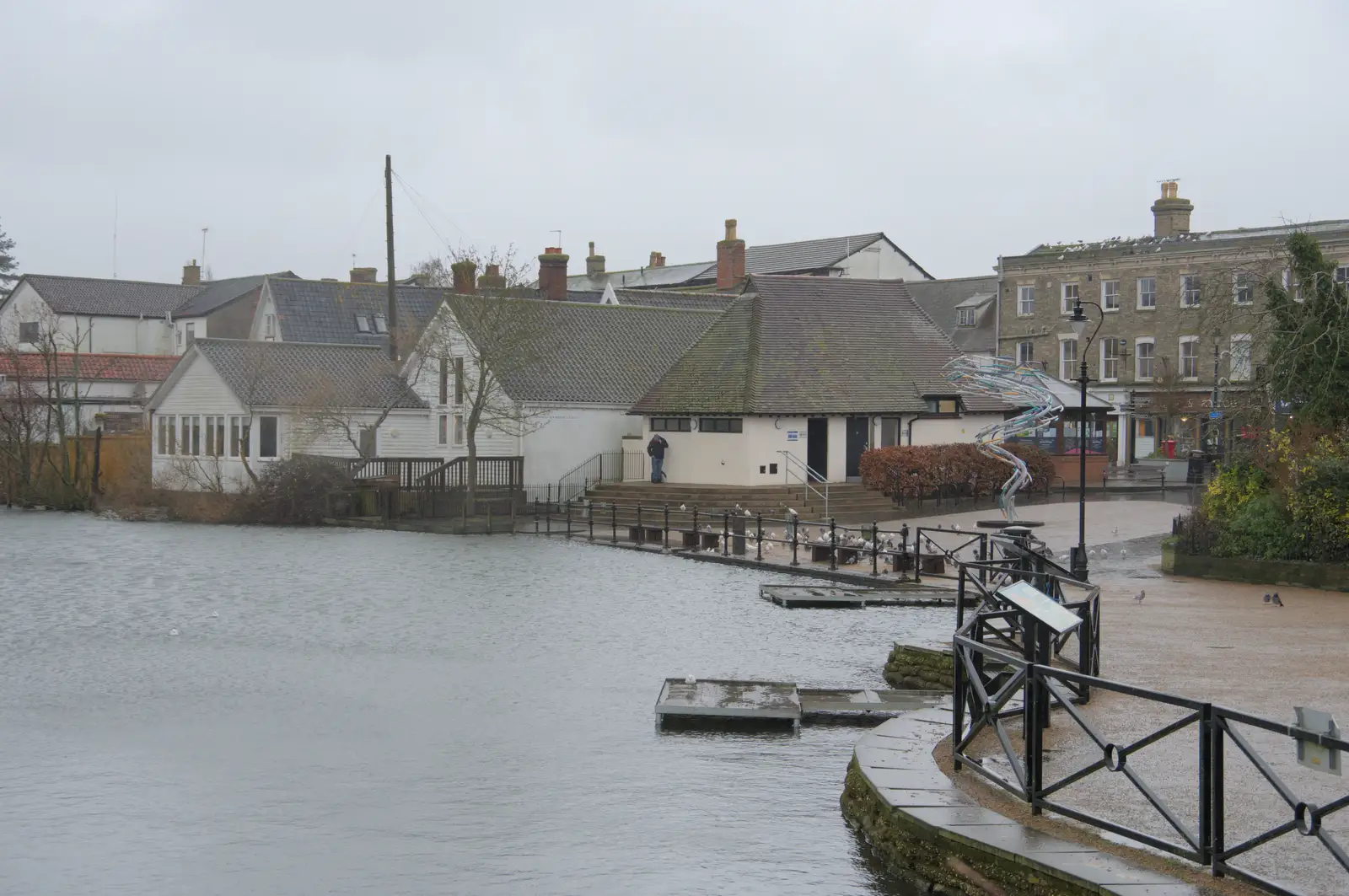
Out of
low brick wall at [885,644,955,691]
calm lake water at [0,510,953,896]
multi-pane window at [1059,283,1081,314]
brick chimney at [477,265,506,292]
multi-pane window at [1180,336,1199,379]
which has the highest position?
multi-pane window at [1059,283,1081,314]

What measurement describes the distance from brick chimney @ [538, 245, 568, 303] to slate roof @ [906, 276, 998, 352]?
18.6 metres

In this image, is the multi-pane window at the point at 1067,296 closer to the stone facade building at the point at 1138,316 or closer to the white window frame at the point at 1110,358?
the stone facade building at the point at 1138,316

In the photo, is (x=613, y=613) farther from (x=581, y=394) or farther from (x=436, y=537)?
(x=581, y=394)

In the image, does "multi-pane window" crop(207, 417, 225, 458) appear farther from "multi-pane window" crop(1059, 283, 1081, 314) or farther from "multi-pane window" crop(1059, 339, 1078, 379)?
"multi-pane window" crop(1059, 283, 1081, 314)

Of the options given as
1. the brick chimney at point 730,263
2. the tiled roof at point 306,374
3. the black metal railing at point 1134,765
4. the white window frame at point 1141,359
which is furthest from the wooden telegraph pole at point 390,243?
the black metal railing at point 1134,765

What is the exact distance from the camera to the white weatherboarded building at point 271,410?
50250mm

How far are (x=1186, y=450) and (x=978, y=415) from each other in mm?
13186

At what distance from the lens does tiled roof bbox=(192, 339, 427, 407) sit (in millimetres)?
50500

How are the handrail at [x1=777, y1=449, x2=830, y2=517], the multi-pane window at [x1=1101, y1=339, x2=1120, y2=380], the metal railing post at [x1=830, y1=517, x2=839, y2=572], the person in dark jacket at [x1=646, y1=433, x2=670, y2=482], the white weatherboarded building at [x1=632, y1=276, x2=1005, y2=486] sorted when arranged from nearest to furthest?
the metal railing post at [x1=830, y1=517, x2=839, y2=572]
the handrail at [x1=777, y1=449, x2=830, y2=517]
the white weatherboarded building at [x1=632, y1=276, x2=1005, y2=486]
the person in dark jacket at [x1=646, y1=433, x2=670, y2=482]
the multi-pane window at [x1=1101, y1=339, x2=1120, y2=380]

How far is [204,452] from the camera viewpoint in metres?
51.7

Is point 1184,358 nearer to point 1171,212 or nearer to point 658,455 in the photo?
point 1171,212

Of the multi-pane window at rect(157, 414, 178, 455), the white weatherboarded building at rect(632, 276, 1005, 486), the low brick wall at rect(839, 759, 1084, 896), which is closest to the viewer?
the low brick wall at rect(839, 759, 1084, 896)

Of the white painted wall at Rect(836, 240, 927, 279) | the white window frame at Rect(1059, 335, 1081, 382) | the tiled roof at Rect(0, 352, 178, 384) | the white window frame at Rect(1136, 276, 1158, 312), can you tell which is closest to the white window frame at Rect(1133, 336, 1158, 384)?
the white window frame at Rect(1136, 276, 1158, 312)

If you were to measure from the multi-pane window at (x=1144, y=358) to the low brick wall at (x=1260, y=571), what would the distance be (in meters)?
36.2
